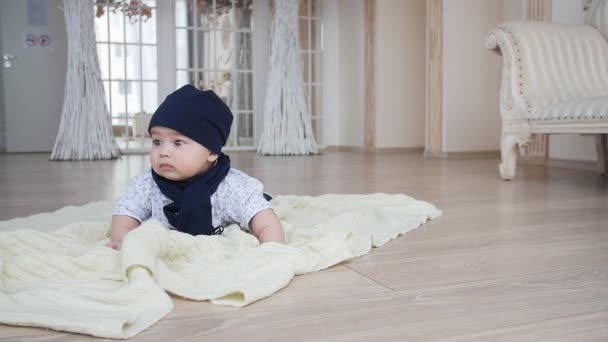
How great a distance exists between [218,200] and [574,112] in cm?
178

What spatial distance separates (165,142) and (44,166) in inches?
115

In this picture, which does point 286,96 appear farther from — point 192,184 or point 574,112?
point 192,184

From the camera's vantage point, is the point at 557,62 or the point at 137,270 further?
the point at 557,62

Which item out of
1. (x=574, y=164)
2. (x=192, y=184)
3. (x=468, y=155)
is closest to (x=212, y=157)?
(x=192, y=184)

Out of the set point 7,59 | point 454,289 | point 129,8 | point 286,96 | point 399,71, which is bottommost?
point 454,289

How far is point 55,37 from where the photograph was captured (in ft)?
18.2

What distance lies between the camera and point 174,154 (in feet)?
3.91

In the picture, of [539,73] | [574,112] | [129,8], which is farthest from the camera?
[129,8]

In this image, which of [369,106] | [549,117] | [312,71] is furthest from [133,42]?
[549,117]

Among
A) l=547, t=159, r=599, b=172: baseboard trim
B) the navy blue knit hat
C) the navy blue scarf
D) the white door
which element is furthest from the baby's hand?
the white door

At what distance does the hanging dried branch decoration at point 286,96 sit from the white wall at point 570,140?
215 cm

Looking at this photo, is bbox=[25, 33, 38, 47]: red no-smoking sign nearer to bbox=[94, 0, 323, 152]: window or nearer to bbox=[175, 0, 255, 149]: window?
bbox=[94, 0, 323, 152]: window

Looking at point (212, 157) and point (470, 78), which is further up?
point (470, 78)

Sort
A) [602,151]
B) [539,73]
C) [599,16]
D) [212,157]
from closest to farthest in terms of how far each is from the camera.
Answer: [212,157], [539,73], [599,16], [602,151]
